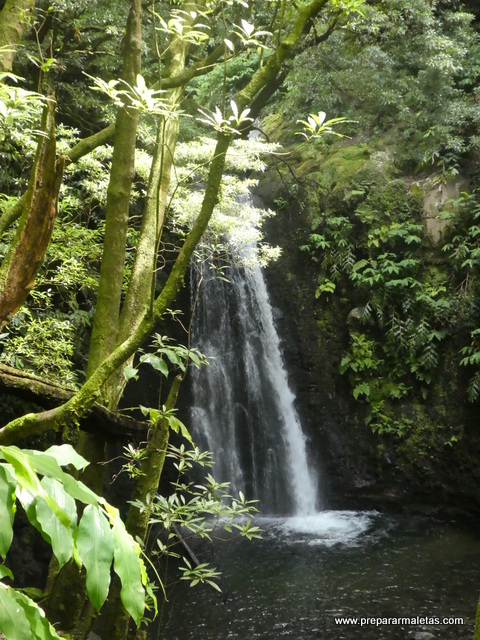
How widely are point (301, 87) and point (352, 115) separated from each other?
143 centimetres

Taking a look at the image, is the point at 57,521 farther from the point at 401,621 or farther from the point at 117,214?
the point at 401,621

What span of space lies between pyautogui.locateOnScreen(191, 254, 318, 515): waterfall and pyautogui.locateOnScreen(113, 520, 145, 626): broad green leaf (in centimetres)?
989

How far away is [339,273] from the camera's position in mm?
10922

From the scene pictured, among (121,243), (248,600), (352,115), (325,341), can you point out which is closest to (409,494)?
(325,341)

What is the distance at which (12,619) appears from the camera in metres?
0.84

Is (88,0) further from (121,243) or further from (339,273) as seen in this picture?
(339,273)

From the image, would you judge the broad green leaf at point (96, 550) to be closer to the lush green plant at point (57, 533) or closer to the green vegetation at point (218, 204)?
the lush green plant at point (57, 533)

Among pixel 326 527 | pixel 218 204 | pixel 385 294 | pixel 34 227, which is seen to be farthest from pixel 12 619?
pixel 385 294

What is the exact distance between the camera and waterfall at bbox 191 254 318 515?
10.5 m

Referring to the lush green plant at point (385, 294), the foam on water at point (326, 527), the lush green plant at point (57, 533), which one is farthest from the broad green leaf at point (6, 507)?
the lush green plant at point (385, 294)

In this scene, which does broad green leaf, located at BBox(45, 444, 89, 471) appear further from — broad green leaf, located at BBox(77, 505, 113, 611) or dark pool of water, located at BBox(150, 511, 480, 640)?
dark pool of water, located at BBox(150, 511, 480, 640)

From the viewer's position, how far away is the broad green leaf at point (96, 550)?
2.79ft

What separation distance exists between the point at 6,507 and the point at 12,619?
0.65 feet

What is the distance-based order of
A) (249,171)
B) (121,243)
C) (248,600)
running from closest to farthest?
(121,243) < (248,600) < (249,171)
